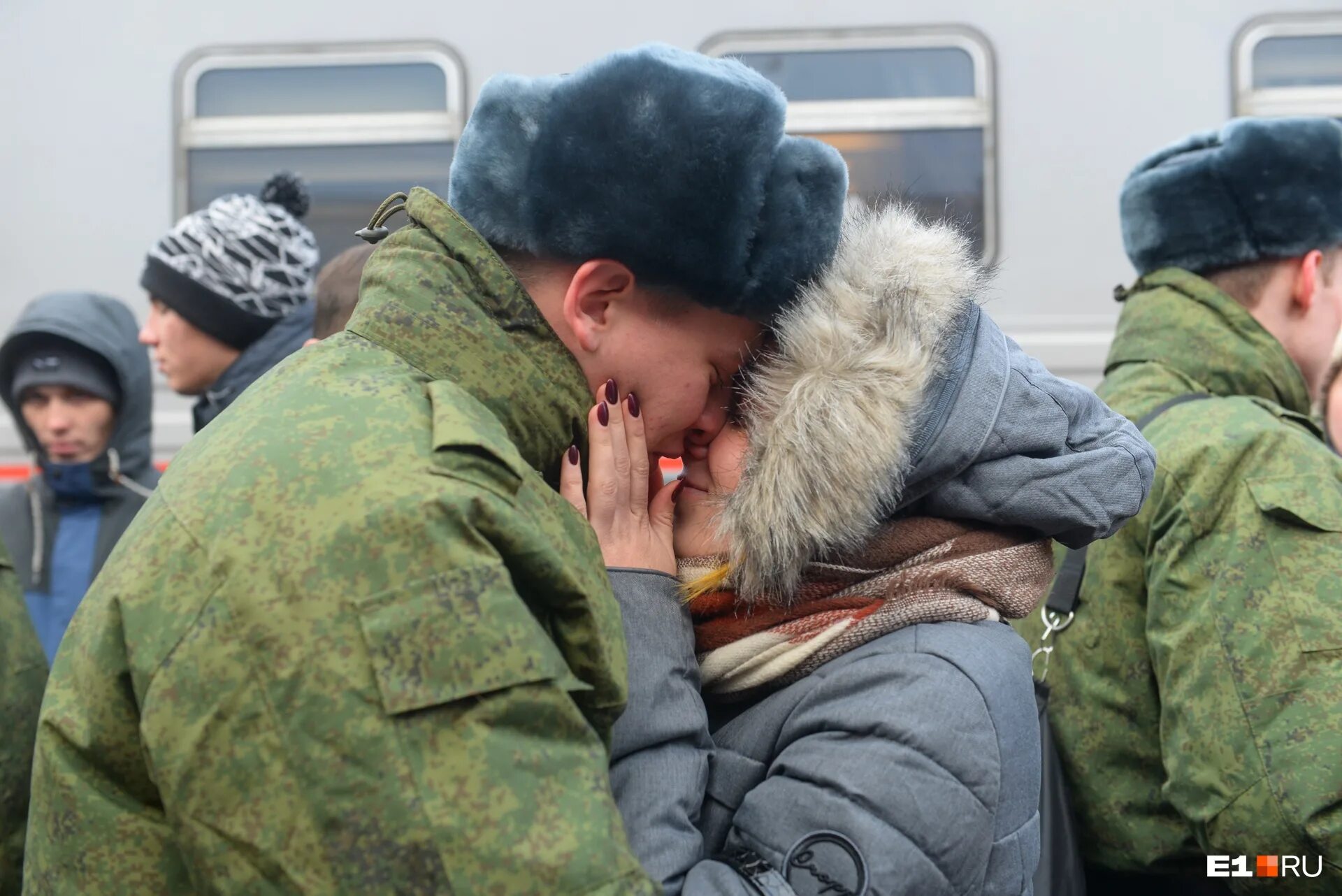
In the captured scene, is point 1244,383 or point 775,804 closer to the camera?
point 775,804

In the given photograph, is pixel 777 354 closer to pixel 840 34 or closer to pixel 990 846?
pixel 990 846

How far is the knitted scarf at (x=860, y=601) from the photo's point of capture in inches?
63.4

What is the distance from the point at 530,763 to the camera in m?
1.15

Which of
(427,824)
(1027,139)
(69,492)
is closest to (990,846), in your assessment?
(427,824)

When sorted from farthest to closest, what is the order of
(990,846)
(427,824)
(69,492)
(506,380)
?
(69,492)
(990,846)
(506,380)
(427,824)

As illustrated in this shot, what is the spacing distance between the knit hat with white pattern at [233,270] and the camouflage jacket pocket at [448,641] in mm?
2628

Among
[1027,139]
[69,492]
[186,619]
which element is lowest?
[69,492]

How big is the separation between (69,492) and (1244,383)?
2.95 metres

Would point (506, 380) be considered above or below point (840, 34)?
below

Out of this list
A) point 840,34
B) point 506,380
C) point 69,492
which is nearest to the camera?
point 506,380

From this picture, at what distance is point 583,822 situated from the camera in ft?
3.82

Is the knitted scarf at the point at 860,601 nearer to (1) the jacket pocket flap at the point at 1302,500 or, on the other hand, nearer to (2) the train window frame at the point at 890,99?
(1) the jacket pocket flap at the point at 1302,500

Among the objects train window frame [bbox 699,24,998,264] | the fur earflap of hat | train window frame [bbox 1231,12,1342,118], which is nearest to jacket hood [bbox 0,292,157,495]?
train window frame [bbox 699,24,998,264]

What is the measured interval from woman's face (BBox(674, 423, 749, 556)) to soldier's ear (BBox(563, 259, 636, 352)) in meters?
0.26
